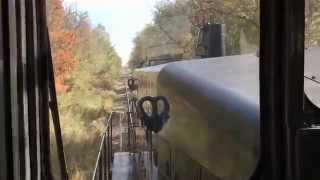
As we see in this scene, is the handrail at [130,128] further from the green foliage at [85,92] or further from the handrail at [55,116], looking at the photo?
the handrail at [55,116]

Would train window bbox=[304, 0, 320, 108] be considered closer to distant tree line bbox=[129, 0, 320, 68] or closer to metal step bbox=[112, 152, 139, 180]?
distant tree line bbox=[129, 0, 320, 68]

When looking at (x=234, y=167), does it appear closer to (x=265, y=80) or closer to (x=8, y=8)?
(x=265, y=80)

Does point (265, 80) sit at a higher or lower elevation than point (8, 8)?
lower

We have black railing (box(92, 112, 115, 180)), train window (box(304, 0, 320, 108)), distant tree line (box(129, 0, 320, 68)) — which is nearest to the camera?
train window (box(304, 0, 320, 108))

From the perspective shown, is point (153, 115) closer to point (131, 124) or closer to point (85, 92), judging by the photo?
point (131, 124)

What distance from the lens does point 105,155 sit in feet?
4.83

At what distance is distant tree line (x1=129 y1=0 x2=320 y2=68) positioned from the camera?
1227 mm

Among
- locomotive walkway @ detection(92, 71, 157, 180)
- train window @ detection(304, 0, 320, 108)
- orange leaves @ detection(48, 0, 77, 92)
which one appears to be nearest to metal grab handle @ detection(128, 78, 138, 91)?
locomotive walkway @ detection(92, 71, 157, 180)

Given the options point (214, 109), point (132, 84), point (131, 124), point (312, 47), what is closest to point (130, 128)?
point (131, 124)

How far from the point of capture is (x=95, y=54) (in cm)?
135

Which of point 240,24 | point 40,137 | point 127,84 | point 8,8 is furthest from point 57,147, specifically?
point 240,24

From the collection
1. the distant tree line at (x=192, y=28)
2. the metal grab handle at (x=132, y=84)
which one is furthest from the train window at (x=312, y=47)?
the metal grab handle at (x=132, y=84)

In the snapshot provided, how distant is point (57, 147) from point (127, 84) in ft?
0.80

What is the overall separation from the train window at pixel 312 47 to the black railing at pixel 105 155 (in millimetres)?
509
